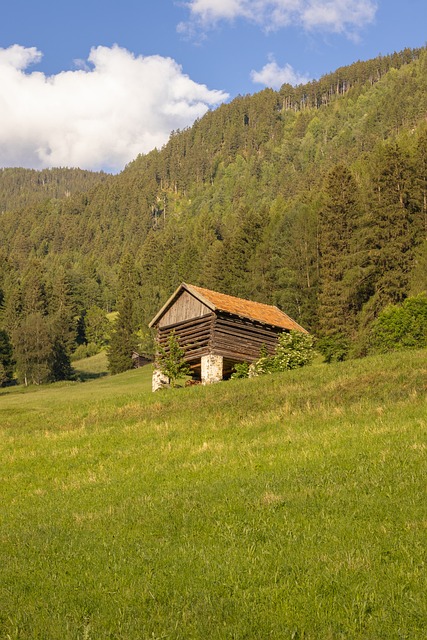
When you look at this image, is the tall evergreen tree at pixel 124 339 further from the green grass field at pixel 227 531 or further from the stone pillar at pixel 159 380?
the green grass field at pixel 227 531

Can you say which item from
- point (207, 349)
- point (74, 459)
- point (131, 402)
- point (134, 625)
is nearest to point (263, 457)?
point (74, 459)

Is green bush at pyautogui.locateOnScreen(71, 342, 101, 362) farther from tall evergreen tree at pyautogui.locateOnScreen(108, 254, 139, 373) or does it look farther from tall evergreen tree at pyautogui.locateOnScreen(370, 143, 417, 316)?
tall evergreen tree at pyautogui.locateOnScreen(370, 143, 417, 316)

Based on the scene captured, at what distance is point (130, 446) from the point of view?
58.1ft

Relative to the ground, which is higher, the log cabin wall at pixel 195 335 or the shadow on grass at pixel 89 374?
the log cabin wall at pixel 195 335

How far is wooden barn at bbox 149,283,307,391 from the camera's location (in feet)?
126

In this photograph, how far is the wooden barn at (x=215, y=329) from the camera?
38281 mm

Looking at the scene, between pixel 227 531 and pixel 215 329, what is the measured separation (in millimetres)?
29273

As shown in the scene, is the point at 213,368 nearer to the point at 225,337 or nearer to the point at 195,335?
the point at 225,337

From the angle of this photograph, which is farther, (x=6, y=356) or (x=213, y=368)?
(x=6, y=356)

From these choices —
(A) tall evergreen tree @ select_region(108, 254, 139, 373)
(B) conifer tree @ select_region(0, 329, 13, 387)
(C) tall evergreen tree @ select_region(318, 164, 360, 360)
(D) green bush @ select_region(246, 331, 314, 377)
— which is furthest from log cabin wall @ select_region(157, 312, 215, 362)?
(B) conifer tree @ select_region(0, 329, 13, 387)

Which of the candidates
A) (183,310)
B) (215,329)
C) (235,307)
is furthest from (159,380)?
(235,307)

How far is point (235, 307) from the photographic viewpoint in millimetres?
39844

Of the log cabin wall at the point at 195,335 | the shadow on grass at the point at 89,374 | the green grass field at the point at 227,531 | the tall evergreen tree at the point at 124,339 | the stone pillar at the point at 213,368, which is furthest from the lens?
the shadow on grass at the point at 89,374

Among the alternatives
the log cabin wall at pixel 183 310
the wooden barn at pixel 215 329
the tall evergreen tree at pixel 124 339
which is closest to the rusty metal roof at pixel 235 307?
the wooden barn at pixel 215 329
